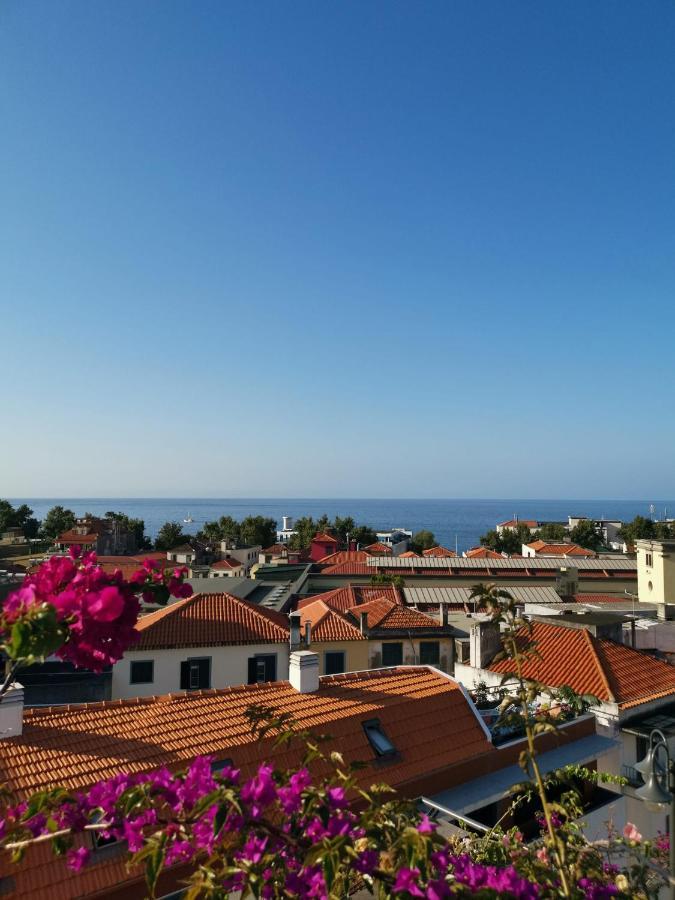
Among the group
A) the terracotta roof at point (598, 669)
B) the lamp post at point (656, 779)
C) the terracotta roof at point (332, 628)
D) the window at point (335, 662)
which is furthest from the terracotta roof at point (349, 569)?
the lamp post at point (656, 779)

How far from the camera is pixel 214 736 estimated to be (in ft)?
38.9

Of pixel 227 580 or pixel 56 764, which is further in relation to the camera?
pixel 227 580

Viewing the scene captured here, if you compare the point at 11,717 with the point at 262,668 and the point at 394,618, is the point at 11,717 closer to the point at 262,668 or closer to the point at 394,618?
the point at 262,668

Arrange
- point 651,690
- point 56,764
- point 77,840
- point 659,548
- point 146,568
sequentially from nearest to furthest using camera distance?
point 146,568, point 77,840, point 56,764, point 651,690, point 659,548

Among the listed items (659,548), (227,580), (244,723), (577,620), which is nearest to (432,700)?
(244,723)

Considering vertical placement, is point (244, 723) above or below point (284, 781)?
below

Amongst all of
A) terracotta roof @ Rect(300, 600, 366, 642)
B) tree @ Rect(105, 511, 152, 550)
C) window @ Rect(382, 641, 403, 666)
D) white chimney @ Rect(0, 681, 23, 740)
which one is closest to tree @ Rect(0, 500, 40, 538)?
tree @ Rect(105, 511, 152, 550)

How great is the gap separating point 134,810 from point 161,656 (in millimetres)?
21651

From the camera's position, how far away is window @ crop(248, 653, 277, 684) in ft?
78.4

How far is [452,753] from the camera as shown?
44.0ft

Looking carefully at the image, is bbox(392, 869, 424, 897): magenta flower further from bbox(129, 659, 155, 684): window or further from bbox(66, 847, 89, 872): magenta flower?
bbox(129, 659, 155, 684): window

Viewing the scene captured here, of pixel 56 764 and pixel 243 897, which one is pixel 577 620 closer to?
pixel 56 764

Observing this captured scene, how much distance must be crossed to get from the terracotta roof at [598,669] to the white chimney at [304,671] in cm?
661

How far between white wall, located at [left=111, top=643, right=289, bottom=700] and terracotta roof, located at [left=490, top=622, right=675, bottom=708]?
10.0m
